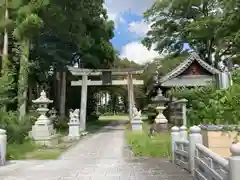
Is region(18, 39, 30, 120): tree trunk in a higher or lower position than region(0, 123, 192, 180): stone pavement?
higher

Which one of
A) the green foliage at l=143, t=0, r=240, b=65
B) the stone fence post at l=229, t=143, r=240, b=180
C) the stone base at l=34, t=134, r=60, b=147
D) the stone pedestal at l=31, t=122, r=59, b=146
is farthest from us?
the green foliage at l=143, t=0, r=240, b=65

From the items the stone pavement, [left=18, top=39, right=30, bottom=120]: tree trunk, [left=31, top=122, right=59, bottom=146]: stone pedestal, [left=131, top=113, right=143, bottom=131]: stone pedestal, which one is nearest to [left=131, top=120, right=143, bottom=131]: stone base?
[left=131, top=113, right=143, bottom=131]: stone pedestal

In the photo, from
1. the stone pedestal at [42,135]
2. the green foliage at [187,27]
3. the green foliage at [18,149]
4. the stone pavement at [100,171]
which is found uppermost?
the green foliage at [187,27]

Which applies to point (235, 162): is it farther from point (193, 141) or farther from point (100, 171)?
point (100, 171)

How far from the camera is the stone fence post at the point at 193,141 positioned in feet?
23.1

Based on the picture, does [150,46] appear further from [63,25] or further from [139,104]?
[139,104]

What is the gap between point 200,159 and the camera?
649 cm

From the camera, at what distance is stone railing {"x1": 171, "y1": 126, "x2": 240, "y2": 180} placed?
394cm

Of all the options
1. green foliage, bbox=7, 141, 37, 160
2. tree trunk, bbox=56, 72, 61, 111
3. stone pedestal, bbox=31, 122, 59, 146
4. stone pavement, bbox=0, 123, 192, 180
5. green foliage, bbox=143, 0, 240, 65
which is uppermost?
green foliage, bbox=143, 0, 240, 65

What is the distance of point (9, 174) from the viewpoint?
26.1 ft

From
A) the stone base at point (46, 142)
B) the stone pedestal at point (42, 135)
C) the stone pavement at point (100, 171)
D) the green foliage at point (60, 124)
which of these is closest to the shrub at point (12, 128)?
the stone base at point (46, 142)

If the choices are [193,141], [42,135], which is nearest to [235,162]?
[193,141]

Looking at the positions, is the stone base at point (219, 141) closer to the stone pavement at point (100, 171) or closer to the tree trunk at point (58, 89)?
the stone pavement at point (100, 171)

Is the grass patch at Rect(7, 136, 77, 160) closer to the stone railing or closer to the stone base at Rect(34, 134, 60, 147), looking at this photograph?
the stone base at Rect(34, 134, 60, 147)
